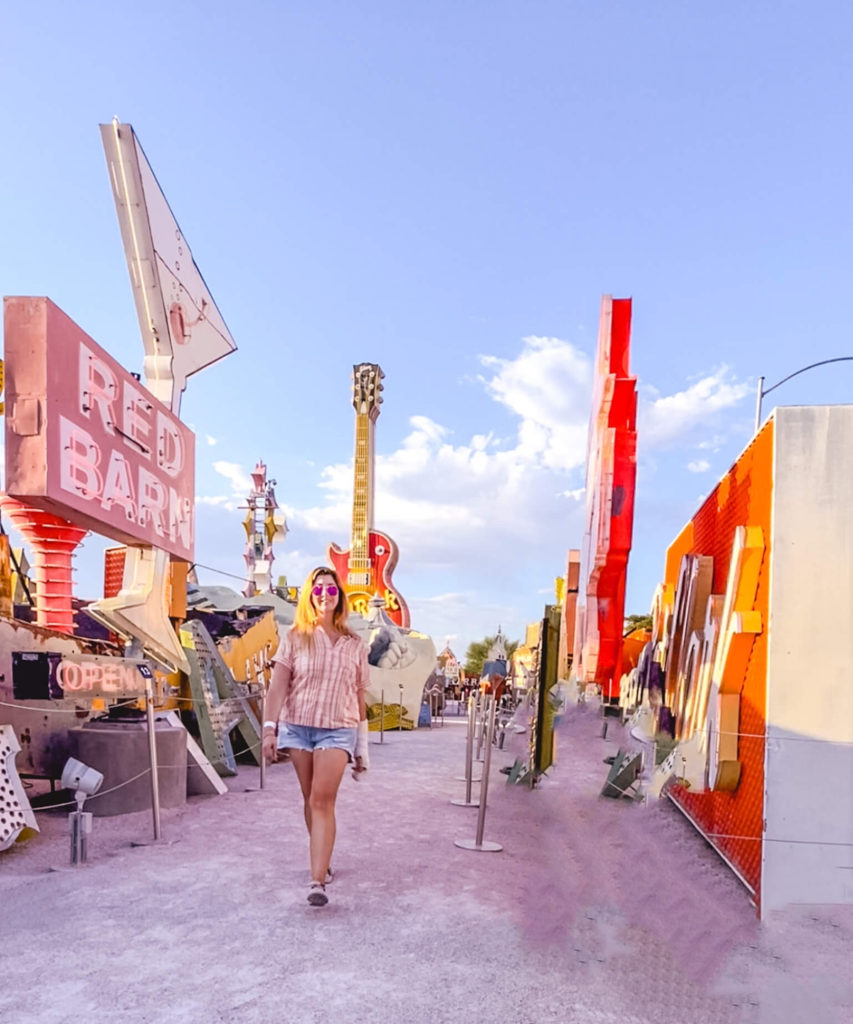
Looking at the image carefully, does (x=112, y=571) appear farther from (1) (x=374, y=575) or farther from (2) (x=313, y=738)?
(1) (x=374, y=575)

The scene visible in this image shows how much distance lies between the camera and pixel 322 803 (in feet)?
14.4

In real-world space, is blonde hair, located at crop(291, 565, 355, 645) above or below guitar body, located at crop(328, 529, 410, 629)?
above

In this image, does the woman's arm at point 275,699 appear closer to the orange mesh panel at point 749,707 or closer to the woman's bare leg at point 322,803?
the woman's bare leg at point 322,803

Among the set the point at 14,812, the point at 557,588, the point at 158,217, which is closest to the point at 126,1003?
the point at 14,812

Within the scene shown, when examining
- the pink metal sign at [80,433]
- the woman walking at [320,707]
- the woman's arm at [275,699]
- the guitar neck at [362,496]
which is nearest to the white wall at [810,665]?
the woman walking at [320,707]

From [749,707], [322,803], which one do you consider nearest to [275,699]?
[322,803]

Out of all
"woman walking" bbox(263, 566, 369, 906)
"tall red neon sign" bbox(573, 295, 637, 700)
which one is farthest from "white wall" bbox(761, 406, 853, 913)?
"tall red neon sign" bbox(573, 295, 637, 700)

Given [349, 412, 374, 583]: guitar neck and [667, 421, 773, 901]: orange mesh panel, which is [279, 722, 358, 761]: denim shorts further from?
[349, 412, 374, 583]: guitar neck

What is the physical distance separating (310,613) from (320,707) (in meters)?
0.55

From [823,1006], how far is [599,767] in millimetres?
8591

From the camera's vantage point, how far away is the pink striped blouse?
4.48 meters

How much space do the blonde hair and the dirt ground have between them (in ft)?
4.81

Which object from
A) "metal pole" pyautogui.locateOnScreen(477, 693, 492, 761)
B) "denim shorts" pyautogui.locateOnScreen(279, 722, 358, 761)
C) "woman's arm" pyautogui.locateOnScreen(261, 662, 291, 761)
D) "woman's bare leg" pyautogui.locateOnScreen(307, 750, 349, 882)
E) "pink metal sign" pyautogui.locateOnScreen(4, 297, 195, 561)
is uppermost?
"pink metal sign" pyautogui.locateOnScreen(4, 297, 195, 561)

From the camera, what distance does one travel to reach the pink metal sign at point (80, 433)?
6.87 metres
